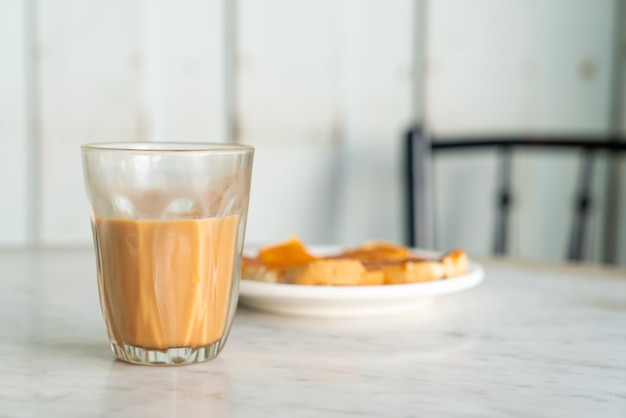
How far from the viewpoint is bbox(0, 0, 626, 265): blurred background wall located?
5.71ft

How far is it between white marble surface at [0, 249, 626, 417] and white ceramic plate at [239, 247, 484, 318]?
0.01 m

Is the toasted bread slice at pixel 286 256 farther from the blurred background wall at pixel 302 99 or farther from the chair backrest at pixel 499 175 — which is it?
the blurred background wall at pixel 302 99

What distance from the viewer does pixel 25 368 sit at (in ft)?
1.77

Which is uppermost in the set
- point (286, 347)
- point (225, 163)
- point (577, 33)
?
point (577, 33)

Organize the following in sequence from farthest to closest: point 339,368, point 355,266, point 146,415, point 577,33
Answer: point 577,33, point 355,266, point 339,368, point 146,415

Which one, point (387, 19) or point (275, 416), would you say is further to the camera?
point (387, 19)

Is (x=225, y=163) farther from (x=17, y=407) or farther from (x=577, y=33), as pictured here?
(x=577, y=33)

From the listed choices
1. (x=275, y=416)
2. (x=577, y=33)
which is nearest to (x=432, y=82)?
(x=577, y=33)

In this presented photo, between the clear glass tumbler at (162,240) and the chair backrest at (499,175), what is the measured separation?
3.37 feet

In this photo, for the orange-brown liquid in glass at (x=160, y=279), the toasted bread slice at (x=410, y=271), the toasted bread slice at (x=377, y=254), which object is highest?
the orange-brown liquid in glass at (x=160, y=279)

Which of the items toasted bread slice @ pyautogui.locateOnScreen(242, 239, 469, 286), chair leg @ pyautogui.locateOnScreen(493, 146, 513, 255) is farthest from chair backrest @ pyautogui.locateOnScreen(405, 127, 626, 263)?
toasted bread slice @ pyautogui.locateOnScreen(242, 239, 469, 286)

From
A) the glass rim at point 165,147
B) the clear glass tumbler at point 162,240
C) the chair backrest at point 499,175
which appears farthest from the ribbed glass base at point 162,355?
the chair backrest at point 499,175

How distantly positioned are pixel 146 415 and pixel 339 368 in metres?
0.15

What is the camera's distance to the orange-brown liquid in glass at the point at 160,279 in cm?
53
